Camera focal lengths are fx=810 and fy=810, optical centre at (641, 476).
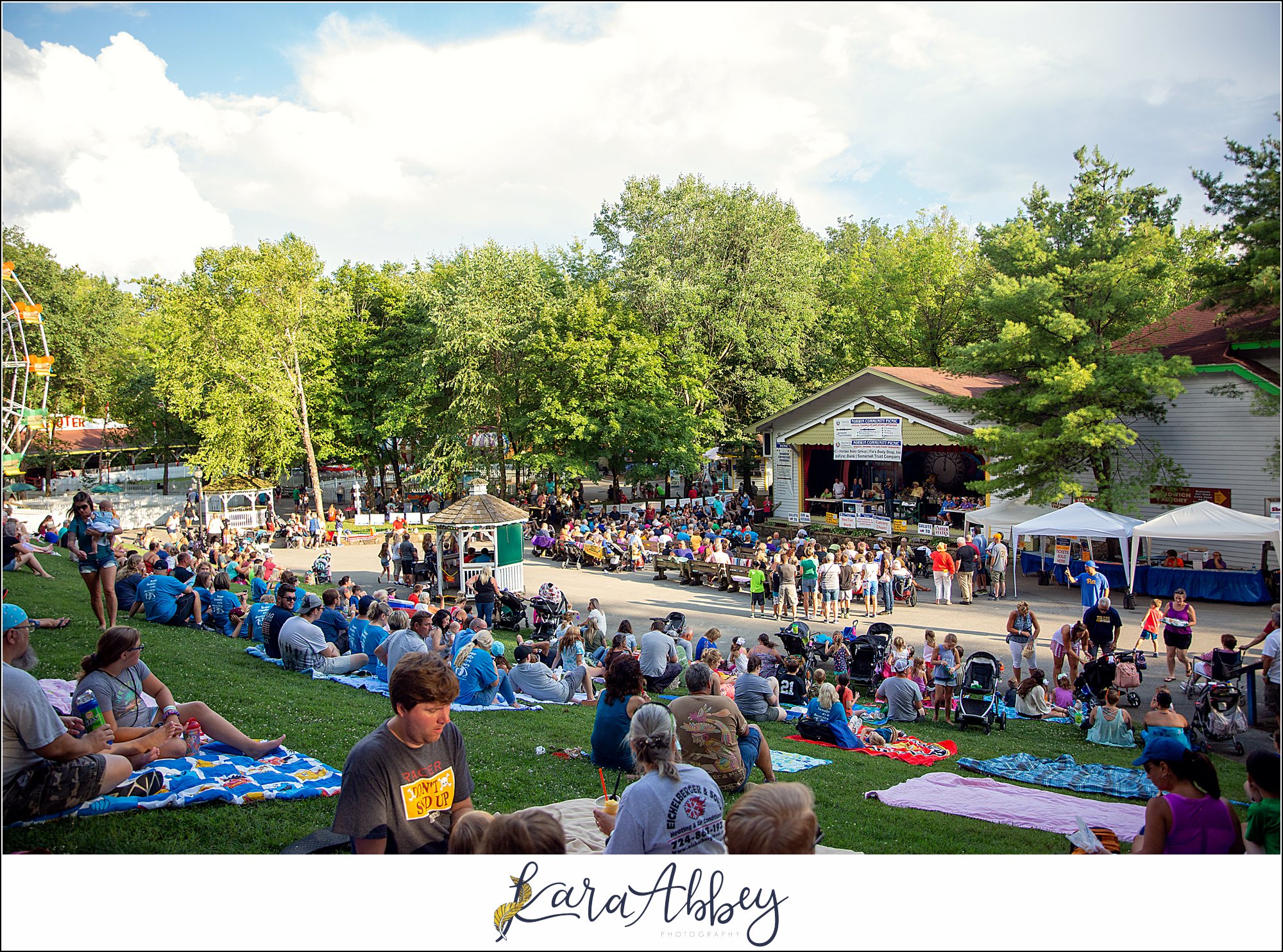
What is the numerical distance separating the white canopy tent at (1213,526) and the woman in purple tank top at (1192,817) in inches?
45.3

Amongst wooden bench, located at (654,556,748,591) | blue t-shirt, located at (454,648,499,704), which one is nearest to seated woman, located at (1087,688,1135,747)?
blue t-shirt, located at (454,648,499,704)

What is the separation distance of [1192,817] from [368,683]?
23.3ft

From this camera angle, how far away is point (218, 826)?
4023mm

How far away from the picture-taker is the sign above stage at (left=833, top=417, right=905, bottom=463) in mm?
21766

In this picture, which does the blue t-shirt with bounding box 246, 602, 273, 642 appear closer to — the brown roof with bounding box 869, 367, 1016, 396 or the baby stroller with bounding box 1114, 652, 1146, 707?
the baby stroller with bounding box 1114, 652, 1146, 707

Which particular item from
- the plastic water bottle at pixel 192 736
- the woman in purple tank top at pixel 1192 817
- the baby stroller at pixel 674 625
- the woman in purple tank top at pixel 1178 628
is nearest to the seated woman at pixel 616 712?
the plastic water bottle at pixel 192 736

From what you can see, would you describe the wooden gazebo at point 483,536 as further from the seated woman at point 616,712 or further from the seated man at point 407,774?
the seated man at point 407,774

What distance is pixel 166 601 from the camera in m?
10.1

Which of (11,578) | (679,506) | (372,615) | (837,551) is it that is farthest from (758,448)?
(11,578)

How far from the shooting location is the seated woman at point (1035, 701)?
938 centimetres

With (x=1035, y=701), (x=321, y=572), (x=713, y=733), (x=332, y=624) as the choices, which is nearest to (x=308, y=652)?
(x=332, y=624)

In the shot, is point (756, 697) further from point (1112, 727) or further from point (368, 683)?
point (368, 683)

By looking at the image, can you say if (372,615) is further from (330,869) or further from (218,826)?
(330,869)

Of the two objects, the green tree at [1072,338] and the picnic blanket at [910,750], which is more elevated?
the green tree at [1072,338]
